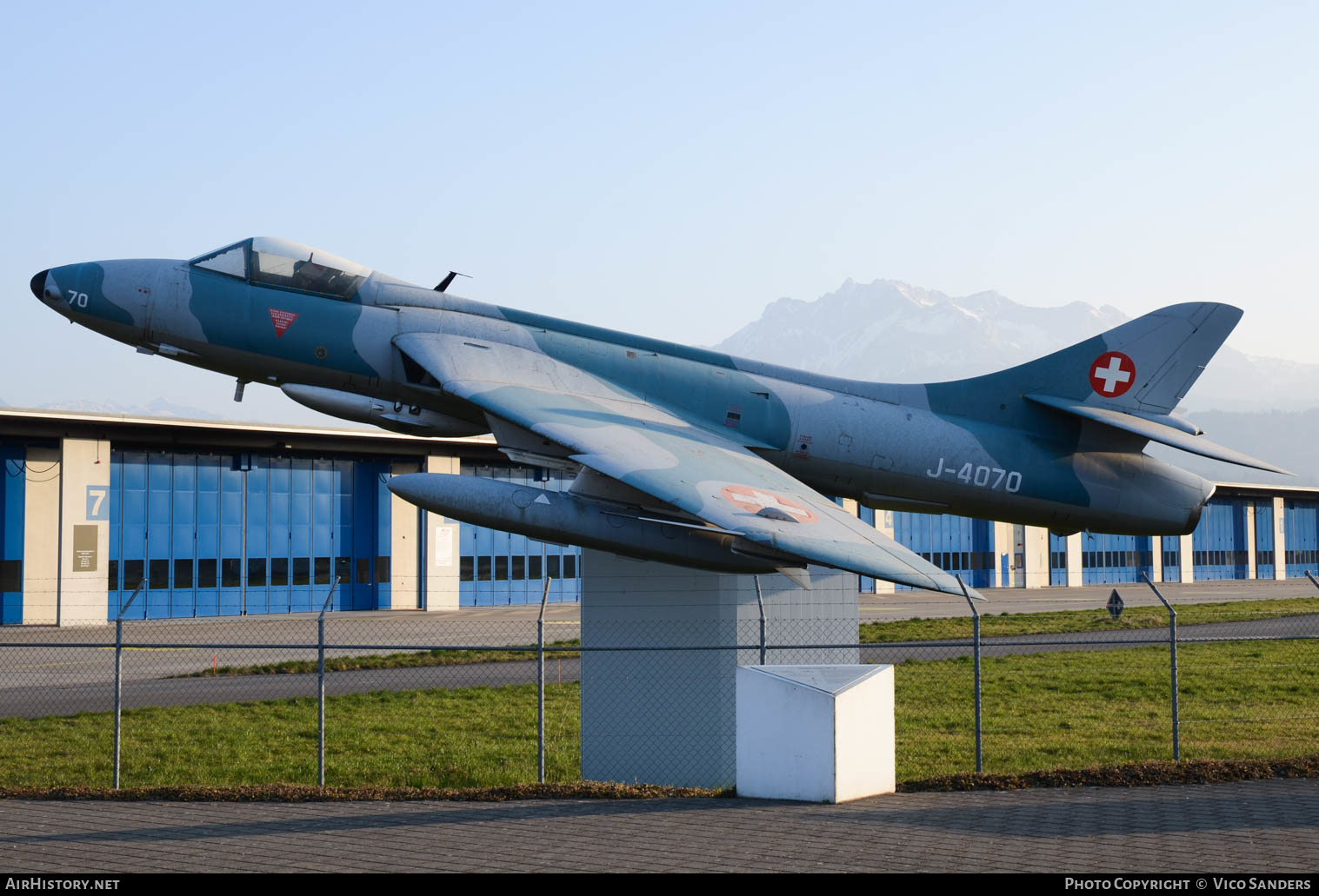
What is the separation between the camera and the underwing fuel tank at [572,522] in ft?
42.0

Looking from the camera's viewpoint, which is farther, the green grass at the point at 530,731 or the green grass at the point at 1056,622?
the green grass at the point at 1056,622

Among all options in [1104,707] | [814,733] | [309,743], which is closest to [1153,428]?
[814,733]

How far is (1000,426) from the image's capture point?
16.4 metres

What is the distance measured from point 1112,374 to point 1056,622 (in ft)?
83.2

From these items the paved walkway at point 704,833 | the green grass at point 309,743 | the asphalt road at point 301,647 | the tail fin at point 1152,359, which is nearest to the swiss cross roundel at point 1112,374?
the tail fin at point 1152,359

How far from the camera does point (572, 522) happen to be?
42.3 feet

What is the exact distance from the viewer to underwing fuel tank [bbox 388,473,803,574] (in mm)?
12805

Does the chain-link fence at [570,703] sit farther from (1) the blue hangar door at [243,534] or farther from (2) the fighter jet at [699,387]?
(1) the blue hangar door at [243,534]

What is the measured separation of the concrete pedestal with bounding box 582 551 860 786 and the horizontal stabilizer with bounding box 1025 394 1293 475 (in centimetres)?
404

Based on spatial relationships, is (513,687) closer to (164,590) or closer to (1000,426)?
(1000,426)

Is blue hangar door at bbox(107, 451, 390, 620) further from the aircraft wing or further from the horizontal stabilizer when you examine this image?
the horizontal stabilizer

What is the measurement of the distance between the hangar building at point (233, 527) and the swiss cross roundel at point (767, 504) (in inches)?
895

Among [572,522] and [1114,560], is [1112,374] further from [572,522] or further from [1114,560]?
[1114,560]

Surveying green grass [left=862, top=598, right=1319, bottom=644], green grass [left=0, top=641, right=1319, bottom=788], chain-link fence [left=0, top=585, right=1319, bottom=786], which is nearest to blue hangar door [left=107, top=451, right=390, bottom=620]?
chain-link fence [left=0, top=585, right=1319, bottom=786]
